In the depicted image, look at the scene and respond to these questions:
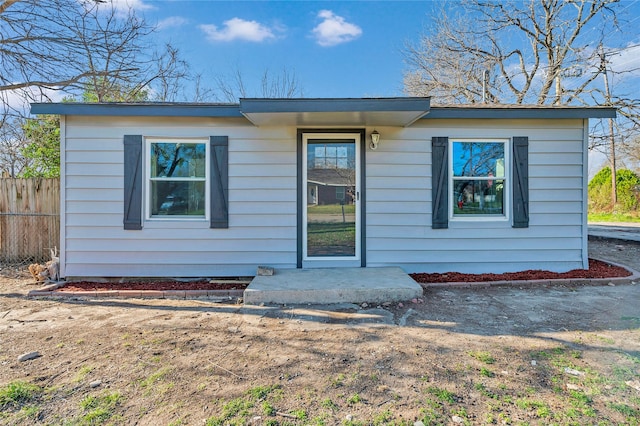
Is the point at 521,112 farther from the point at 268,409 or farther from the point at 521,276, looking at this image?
the point at 268,409

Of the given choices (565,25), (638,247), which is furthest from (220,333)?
(565,25)

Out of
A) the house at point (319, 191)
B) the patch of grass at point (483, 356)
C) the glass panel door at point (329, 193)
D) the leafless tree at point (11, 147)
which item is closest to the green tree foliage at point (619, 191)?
the house at point (319, 191)

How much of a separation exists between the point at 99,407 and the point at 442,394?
212cm

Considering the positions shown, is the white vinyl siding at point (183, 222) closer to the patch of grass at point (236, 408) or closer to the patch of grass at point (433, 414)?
the patch of grass at point (236, 408)

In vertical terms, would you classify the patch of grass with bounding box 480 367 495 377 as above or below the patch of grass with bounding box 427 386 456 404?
above

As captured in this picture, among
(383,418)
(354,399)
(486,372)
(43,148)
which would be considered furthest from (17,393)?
(43,148)

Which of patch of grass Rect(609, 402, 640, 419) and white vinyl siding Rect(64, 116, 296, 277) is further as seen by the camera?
white vinyl siding Rect(64, 116, 296, 277)

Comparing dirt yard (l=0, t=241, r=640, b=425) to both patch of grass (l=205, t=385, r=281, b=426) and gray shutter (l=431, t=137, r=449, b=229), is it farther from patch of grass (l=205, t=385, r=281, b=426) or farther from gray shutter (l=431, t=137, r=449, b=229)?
gray shutter (l=431, t=137, r=449, b=229)

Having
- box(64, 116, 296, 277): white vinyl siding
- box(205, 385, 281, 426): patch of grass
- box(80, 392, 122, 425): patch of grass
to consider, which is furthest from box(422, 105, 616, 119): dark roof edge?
box(80, 392, 122, 425): patch of grass

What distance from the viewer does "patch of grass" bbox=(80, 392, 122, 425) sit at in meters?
1.89

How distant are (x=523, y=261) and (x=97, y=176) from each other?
667 cm

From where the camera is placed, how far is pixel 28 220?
611 cm

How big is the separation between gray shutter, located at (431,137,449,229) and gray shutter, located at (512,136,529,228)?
3.48 ft

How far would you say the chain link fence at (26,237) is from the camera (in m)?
6.10
